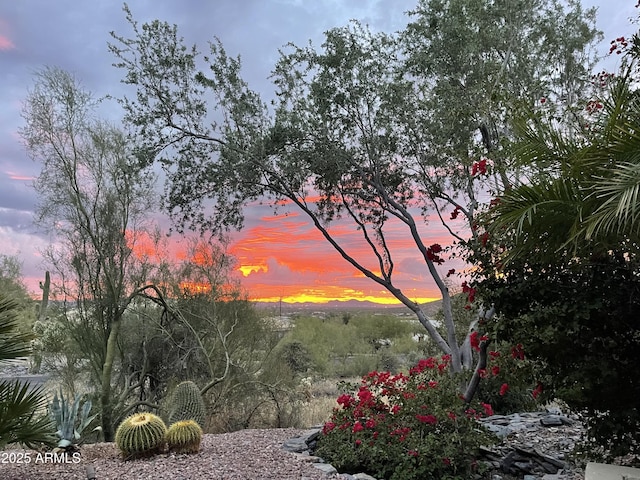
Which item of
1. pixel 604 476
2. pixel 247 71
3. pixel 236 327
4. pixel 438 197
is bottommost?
pixel 604 476

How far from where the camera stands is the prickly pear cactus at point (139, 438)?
5453 millimetres

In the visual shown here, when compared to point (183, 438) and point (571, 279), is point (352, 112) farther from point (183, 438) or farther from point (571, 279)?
point (183, 438)

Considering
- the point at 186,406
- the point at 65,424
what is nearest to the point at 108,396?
the point at 186,406

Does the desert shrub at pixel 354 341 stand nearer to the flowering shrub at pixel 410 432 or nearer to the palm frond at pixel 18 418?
the flowering shrub at pixel 410 432

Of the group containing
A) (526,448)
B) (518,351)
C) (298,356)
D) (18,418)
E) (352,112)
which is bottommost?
(526,448)

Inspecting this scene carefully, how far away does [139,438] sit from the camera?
5465 millimetres

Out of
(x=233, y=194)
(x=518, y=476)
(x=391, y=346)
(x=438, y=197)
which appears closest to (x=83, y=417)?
(x=233, y=194)

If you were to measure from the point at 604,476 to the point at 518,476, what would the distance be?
222 centimetres

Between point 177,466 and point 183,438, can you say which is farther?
point 183,438

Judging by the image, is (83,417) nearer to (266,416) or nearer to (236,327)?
(266,416)

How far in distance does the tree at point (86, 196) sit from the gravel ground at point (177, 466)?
3.76 meters

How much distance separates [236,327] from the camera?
11.4 m

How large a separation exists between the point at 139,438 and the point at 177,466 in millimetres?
601

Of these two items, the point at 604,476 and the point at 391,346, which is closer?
the point at 604,476
